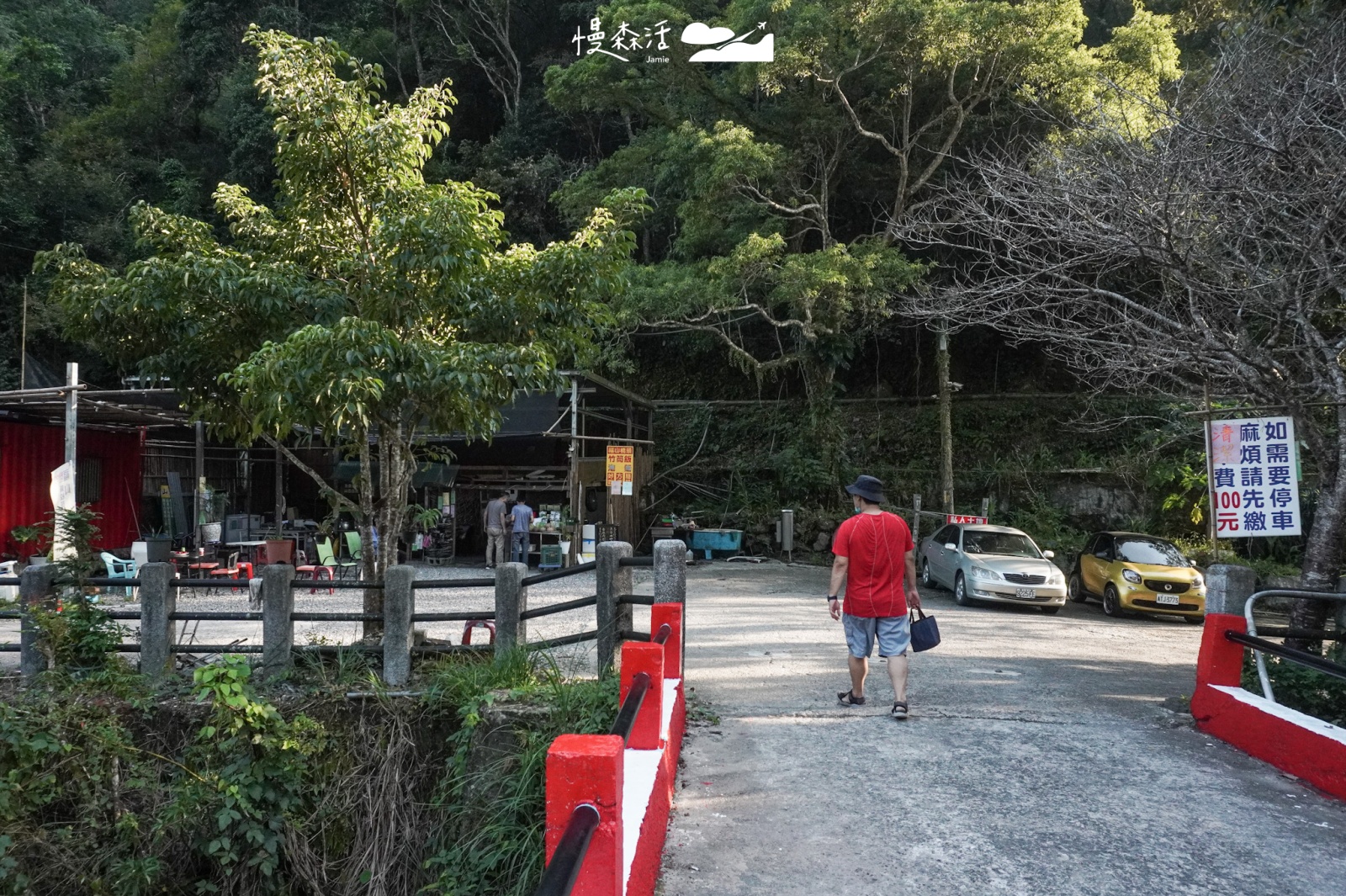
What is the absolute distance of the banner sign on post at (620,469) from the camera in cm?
1880

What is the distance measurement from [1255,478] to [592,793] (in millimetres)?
8624

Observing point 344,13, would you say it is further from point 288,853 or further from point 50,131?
point 288,853

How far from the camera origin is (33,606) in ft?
25.3

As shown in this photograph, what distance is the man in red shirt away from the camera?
677 cm

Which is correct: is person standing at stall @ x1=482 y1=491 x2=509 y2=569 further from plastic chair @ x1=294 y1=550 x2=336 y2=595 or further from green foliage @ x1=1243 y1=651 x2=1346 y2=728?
green foliage @ x1=1243 y1=651 x2=1346 y2=728

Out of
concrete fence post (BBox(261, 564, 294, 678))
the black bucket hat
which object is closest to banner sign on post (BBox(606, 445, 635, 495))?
concrete fence post (BBox(261, 564, 294, 678))

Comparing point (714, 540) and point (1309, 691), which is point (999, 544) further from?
point (1309, 691)

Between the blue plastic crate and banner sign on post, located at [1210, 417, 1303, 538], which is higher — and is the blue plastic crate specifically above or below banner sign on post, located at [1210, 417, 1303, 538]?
Answer: below

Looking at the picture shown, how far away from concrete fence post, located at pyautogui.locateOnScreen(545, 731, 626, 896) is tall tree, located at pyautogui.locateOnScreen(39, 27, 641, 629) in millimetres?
4970

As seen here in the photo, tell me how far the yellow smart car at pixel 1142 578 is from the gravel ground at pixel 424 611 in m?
7.66

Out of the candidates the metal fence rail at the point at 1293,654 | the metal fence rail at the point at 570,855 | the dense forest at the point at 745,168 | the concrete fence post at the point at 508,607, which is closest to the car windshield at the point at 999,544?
the dense forest at the point at 745,168

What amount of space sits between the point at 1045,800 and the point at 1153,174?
5987 mm

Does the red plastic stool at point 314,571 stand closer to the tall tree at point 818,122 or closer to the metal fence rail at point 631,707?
the tall tree at point 818,122
